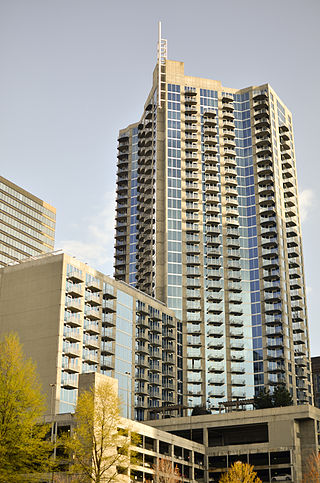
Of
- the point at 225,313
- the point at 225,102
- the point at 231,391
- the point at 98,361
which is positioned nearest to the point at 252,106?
the point at 225,102

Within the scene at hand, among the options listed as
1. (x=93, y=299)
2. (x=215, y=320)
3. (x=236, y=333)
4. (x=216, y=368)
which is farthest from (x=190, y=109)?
(x=93, y=299)

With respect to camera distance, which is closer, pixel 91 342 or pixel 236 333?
pixel 91 342

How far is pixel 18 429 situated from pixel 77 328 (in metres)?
70.3

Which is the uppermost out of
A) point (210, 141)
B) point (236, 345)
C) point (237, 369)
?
point (210, 141)

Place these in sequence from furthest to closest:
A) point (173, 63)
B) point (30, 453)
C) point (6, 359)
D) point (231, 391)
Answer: point (173, 63)
point (231, 391)
point (6, 359)
point (30, 453)

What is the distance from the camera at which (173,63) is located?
192 meters

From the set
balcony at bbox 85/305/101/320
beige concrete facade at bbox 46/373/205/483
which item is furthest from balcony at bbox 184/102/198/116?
beige concrete facade at bbox 46/373/205/483

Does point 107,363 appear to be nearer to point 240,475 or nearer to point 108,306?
point 108,306

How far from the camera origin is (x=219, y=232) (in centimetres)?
17875

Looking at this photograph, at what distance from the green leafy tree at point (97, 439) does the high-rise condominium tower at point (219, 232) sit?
315 ft

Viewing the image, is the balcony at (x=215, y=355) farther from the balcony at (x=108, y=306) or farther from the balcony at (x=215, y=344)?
the balcony at (x=108, y=306)

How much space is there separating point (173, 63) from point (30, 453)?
15534 centimetres

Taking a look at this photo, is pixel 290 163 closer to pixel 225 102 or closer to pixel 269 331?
pixel 225 102

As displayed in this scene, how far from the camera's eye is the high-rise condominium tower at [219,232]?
543ft
